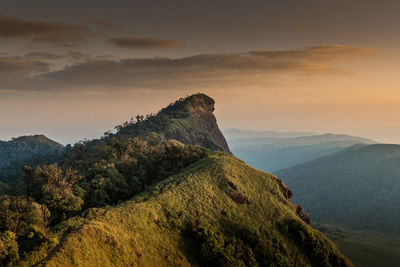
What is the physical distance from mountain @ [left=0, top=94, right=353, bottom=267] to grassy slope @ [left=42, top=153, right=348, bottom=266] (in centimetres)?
15

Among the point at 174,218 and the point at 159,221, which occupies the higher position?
the point at 159,221

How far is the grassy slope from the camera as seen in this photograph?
3422cm

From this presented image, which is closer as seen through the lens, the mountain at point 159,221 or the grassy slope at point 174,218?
the grassy slope at point 174,218

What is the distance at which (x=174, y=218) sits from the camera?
49.8 metres

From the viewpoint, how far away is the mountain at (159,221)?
1366 inches

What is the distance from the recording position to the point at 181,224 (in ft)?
162

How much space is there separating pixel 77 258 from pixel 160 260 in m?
13.5

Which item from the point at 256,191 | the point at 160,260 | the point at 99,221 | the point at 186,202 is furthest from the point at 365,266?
the point at 99,221

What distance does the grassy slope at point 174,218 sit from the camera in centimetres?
3422

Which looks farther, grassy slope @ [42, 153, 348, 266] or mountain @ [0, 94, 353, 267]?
mountain @ [0, 94, 353, 267]

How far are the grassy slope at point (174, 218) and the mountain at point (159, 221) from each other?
15cm

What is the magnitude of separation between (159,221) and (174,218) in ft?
11.0

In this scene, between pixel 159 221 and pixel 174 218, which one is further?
pixel 174 218

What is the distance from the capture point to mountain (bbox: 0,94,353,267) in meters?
34.7
